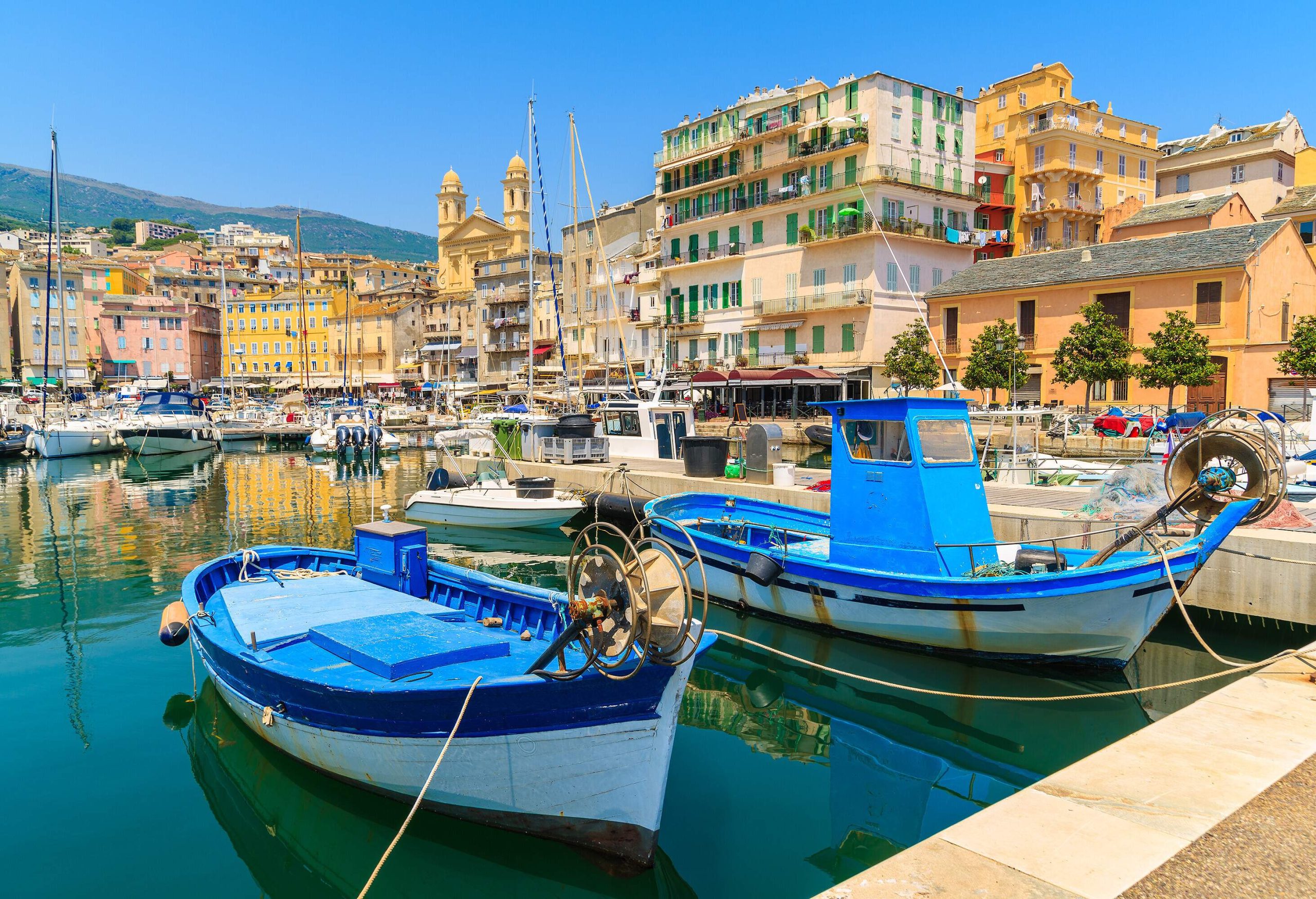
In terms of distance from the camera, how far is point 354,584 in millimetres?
10914

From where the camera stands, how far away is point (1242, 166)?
52.1 meters

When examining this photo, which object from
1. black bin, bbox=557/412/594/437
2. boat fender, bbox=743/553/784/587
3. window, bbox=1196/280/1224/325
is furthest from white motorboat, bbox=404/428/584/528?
window, bbox=1196/280/1224/325

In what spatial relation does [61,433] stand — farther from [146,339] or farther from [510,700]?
[146,339]

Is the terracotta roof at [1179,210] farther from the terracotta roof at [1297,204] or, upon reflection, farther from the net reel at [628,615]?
the net reel at [628,615]

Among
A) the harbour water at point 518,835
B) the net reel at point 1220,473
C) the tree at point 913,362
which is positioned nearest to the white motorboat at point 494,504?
the harbour water at point 518,835

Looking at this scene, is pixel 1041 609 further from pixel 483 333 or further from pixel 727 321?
pixel 483 333

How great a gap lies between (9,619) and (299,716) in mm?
10122

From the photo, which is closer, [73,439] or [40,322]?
[73,439]

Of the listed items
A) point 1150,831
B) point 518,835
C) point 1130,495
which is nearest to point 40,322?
point 518,835

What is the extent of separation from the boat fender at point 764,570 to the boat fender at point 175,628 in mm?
7700

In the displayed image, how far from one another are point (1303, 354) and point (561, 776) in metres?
36.0

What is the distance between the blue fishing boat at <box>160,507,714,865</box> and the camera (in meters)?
6.19

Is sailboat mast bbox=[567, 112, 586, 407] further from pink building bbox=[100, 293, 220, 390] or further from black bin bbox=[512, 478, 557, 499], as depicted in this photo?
pink building bbox=[100, 293, 220, 390]

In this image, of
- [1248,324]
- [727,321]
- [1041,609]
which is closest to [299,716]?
[1041,609]
